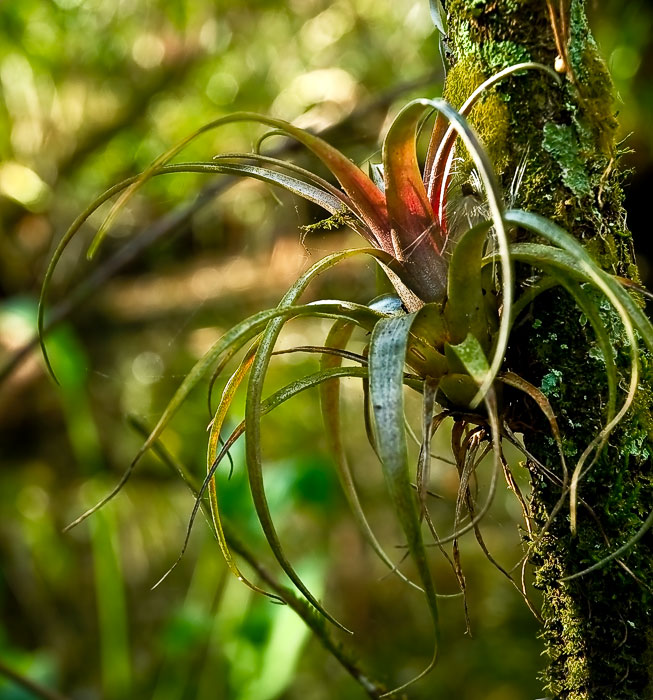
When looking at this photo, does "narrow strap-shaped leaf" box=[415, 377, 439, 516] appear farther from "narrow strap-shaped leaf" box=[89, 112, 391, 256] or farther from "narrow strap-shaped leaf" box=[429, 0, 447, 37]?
"narrow strap-shaped leaf" box=[429, 0, 447, 37]

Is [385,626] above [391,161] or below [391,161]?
below

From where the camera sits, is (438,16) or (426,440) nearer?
(426,440)

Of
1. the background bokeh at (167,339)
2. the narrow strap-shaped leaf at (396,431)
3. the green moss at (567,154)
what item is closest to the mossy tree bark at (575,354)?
the green moss at (567,154)

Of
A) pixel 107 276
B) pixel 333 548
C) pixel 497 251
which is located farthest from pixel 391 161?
pixel 333 548

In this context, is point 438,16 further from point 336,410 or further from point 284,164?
point 336,410

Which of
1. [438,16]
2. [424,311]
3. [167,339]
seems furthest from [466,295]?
[167,339]

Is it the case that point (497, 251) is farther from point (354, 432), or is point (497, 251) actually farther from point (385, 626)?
point (385, 626)
